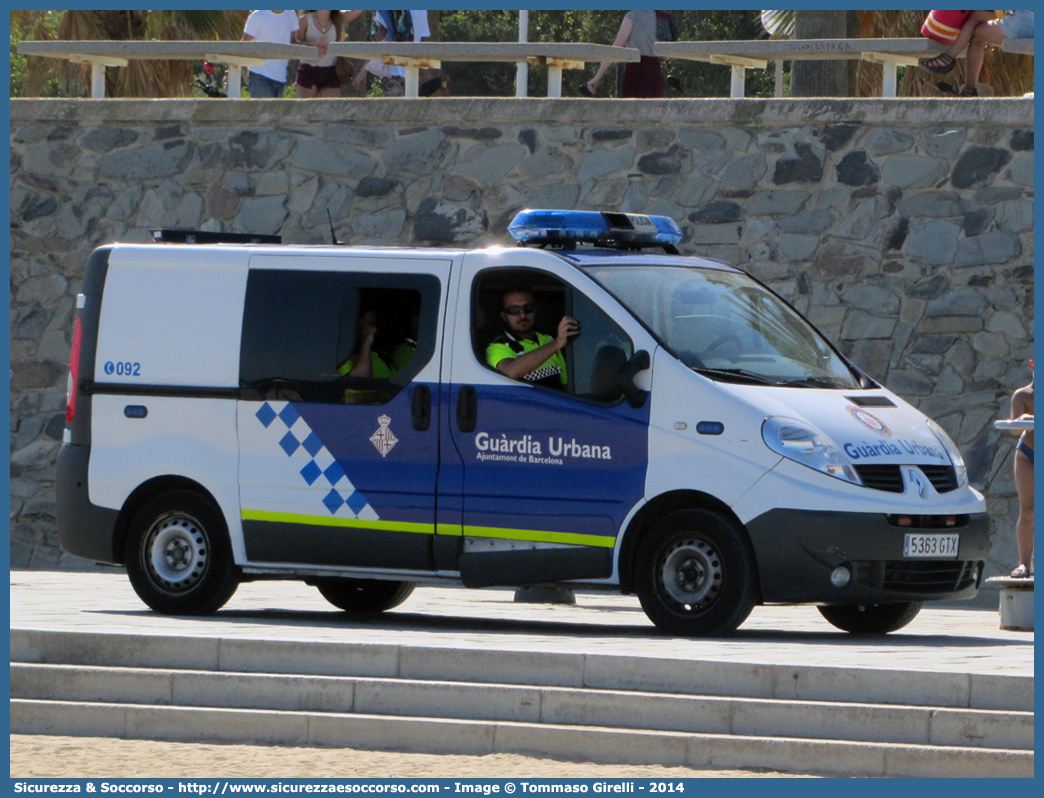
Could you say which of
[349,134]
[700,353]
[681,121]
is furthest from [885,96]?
[700,353]

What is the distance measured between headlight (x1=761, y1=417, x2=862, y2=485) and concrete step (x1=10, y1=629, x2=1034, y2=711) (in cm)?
150

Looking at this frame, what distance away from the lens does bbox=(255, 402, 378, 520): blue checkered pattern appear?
9.88 metres

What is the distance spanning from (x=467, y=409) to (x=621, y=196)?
5.38 metres

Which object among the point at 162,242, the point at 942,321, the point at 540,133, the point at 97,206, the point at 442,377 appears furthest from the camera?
the point at 97,206

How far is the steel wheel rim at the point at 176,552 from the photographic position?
10344 millimetres

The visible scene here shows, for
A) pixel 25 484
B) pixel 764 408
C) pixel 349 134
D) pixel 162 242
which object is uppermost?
pixel 349 134

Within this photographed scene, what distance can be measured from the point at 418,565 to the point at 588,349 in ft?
4.60

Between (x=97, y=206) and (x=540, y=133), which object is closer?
(x=540, y=133)

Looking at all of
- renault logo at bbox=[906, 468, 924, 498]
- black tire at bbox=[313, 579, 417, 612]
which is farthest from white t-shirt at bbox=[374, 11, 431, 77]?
renault logo at bbox=[906, 468, 924, 498]

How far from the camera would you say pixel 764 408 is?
29.8ft

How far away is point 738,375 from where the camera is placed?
933cm

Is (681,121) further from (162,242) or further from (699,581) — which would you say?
(699,581)

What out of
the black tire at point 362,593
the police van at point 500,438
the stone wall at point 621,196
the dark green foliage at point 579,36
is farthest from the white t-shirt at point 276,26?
the dark green foliage at point 579,36

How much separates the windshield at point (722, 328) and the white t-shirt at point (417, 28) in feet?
26.4
